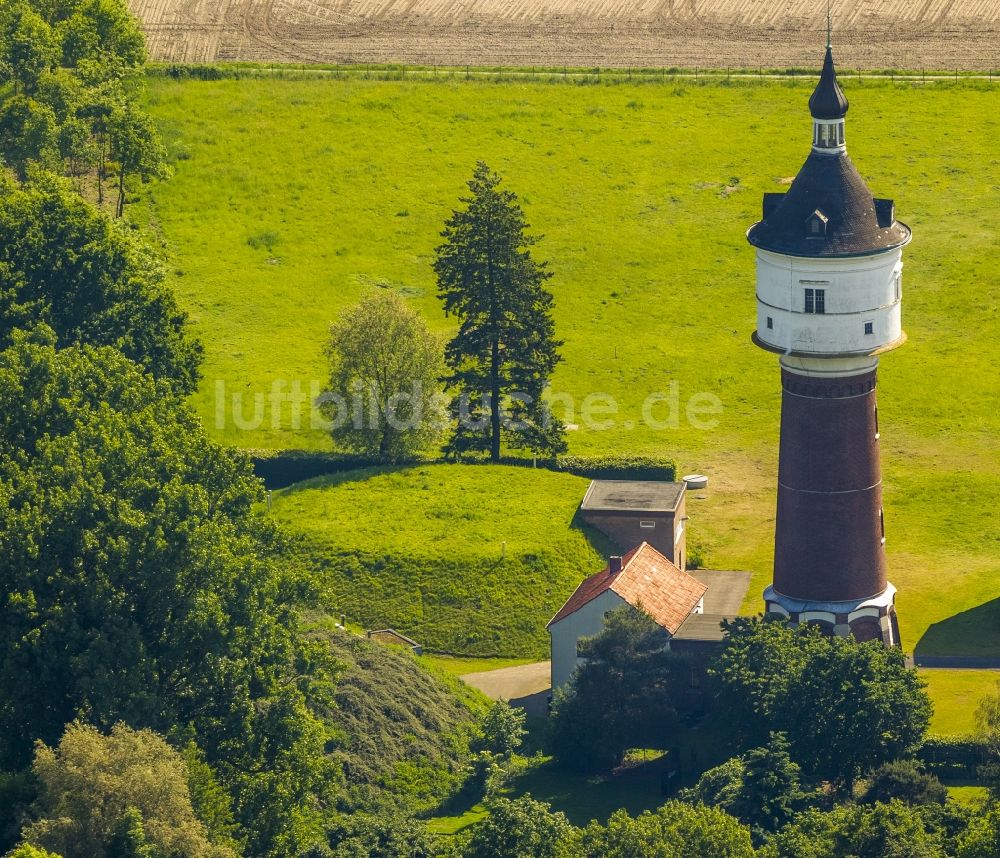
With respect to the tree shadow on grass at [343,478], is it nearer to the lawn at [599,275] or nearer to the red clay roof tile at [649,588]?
the lawn at [599,275]

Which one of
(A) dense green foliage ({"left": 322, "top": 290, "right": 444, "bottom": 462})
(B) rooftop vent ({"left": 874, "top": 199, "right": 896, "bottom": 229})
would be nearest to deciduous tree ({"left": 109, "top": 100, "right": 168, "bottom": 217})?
(A) dense green foliage ({"left": 322, "top": 290, "right": 444, "bottom": 462})

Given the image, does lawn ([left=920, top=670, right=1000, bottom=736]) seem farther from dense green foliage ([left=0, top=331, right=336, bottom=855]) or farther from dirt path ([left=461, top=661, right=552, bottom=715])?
dense green foliage ([left=0, top=331, right=336, bottom=855])

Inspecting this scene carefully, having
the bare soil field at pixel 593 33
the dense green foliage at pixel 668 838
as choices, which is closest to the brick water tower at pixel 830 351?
the dense green foliage at pixel 668 838

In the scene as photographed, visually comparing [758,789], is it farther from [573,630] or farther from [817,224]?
[817,224]

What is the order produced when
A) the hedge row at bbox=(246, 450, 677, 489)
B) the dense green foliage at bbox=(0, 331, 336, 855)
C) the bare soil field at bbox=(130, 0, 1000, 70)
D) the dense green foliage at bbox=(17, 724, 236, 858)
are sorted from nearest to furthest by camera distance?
the dense green foliage at bbox=(17, 724, 236, 858) → the dense green foliage at bbox=(0, 331, 336, 855) → the hedge row at bbox=(246, 450, 677, 489) → the bare soil field at bbox=(130, 0, 1000, 70)

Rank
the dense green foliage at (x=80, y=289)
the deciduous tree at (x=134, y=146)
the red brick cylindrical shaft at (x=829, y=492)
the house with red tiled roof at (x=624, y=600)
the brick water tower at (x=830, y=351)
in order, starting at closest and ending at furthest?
the brick water tower at (x=830, y=351) < the red brick cylindrical shaft at (x=829, y=492) < the house with red tiled roof at (x=624, y=600) < the dense green foliage at (x=80, y=289) < the deciduous tree at (x=134, y=146)
